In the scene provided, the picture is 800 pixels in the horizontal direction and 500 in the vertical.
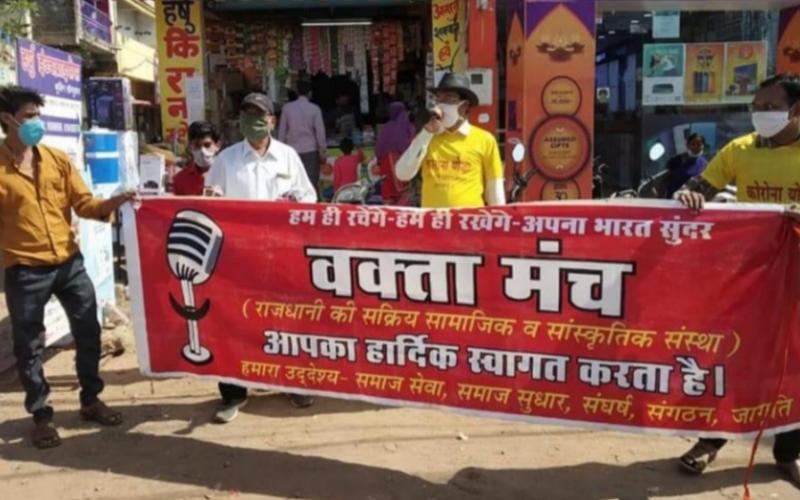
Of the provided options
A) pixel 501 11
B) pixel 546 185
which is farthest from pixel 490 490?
pixel 501 11

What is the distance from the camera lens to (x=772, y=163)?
12.2 feet

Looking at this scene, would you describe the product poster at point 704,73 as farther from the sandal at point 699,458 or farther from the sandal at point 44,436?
the sandal at point 44,436

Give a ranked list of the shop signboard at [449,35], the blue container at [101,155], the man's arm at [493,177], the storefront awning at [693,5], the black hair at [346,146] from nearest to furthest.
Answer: the man's arm at [493,177]
the blue container at [101,155]
the storefront awning at [693,5]
the shop signboard at [449,35]
the black hair at [346,146]

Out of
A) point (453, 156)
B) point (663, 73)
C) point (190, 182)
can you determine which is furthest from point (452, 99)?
point (663, 73)

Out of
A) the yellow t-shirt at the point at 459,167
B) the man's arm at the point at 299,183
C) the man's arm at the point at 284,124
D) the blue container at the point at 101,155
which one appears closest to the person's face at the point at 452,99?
the yellow t-shirt at the point at 459,167

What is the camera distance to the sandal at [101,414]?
4.54m

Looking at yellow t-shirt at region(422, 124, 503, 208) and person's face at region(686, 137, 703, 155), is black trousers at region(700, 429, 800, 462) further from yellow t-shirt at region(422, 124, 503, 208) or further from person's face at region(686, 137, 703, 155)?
person's face at region(686, 137, 703, 155)

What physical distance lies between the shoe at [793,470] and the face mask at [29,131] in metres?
4.13

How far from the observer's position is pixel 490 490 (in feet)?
12.1

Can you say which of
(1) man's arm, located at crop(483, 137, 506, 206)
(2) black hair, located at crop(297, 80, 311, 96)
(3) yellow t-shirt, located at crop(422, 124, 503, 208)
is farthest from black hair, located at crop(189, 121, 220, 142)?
(2) black hair, located at crop(297, 80, 311, 96)

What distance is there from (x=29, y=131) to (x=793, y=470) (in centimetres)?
419

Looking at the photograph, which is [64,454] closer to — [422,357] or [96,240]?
[422,357]

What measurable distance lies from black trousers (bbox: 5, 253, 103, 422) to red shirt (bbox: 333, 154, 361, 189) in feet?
20.3

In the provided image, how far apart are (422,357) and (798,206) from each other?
181 cm
